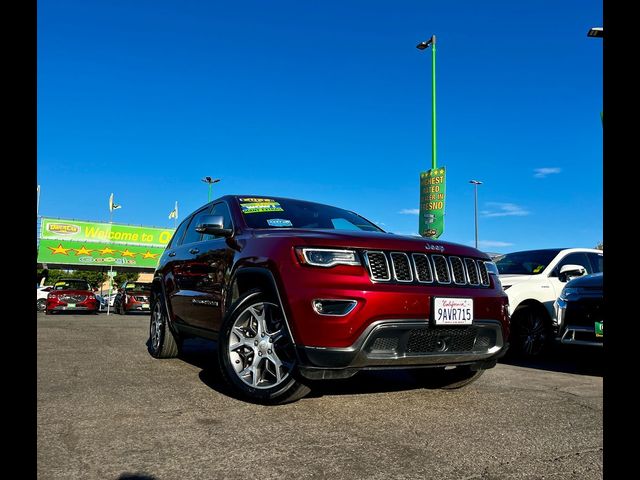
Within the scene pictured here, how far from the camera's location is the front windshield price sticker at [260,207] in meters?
4.67

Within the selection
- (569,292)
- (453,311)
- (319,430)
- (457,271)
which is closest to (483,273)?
(457,271)

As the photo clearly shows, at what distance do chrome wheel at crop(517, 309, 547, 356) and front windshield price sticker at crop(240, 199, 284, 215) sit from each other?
13.8 ft

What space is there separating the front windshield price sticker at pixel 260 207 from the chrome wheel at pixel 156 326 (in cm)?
210

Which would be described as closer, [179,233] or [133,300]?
[179,233]

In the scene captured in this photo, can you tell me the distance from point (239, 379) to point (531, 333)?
4.90 metres

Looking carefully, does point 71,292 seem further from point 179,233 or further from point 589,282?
point 589,282

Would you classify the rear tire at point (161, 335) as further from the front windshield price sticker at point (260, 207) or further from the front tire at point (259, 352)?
the front tire at point (259, 352)

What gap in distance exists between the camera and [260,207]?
475 centimetres

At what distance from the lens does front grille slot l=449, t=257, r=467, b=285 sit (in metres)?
3.80

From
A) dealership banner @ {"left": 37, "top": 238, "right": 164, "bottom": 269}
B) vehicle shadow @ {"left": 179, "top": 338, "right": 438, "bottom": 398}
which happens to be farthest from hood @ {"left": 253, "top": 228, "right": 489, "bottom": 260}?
dealership banner @ {"left": 37, "top": 238, "right": 164, "bottom": 269}

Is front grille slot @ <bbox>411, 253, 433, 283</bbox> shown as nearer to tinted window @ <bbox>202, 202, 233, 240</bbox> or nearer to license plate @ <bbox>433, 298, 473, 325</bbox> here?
license plate @ <bbox>433, 298, 473, 325</bbox>

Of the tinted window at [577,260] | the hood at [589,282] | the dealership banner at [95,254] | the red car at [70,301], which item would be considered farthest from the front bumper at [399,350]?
the dealership banner at [95,254]
